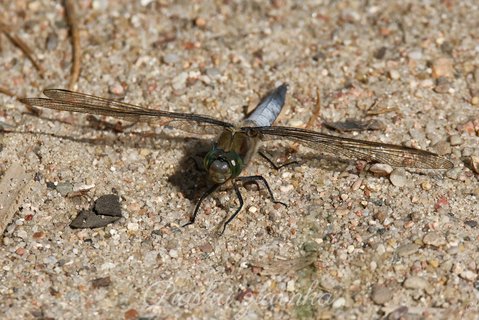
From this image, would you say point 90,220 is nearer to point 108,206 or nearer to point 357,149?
point 108,206

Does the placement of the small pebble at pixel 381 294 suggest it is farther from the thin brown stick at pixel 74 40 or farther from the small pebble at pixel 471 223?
the thin brown stick at pixel 74 40

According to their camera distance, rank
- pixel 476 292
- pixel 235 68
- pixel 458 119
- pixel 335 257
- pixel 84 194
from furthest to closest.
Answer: pixel 235 68 → pixel 458 119 → pixel 84 194 → pixel 335 257 → pixel 476 292

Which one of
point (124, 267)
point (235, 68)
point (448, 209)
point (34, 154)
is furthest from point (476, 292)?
point (34, 154)

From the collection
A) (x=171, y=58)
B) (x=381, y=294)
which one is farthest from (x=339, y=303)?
(x=171, y=58)

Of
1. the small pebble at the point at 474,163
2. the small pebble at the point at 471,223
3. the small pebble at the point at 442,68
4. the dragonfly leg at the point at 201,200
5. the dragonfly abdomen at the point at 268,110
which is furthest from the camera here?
the small pebble at the point at 442,68

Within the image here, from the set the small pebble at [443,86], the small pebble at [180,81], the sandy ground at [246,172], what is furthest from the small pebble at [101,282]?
the small pebble at [443,86]

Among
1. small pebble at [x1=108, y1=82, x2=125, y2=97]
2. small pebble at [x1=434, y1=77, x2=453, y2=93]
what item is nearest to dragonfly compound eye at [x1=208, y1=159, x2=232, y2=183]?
small pebble at [x1=108, y1=82, x2=125, y2=97]

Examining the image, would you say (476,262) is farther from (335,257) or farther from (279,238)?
(279,238)
